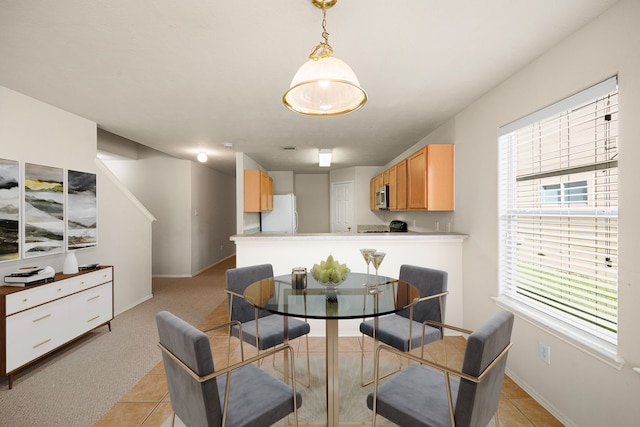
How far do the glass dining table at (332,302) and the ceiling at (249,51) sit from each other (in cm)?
159

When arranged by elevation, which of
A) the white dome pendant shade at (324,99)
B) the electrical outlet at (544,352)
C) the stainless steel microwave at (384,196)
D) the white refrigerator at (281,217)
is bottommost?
the electrical outlet at (544,352)

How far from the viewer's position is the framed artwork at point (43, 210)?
2705 mm

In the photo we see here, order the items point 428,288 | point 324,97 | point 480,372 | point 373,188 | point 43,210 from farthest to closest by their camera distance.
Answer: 1. point 373,188
2. point 43,210
3. point 428,288
4. point 324,97
5. point 480,372

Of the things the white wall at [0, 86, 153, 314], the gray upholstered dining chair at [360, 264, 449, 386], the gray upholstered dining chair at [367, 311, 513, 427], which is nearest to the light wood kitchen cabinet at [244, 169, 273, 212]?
the white wall at [0, 86, 153, 314]

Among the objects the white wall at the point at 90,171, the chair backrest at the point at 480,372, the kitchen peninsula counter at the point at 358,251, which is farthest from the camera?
the kitchen peninsula counter at the point at 358,251

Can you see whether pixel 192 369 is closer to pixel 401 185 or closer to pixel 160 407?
pixel 160 407

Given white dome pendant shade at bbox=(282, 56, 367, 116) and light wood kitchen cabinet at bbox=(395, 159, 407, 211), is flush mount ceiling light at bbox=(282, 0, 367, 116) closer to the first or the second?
white dome pendant shade at bbox=(282, 56, 367, 116)

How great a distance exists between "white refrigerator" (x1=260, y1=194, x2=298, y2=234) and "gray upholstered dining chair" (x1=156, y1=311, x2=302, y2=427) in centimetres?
493

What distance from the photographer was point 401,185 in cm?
413

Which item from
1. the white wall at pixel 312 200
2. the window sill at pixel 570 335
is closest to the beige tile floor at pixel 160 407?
the window sill at pixel 570 335

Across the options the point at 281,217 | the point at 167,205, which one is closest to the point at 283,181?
the point at 281,217

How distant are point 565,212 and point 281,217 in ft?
16.8

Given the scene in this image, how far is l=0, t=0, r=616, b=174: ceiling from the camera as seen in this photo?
5.05ft

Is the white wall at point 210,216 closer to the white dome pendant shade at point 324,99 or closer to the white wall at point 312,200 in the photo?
the white wall at point 312,200
